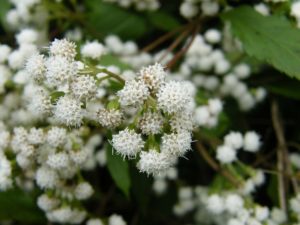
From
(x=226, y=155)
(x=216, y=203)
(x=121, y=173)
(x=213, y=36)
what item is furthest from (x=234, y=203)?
(x=213, y=36)

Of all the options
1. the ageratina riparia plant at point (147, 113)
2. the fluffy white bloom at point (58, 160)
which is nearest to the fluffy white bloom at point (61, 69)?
the ageratina riparia plant at point (147, 113)

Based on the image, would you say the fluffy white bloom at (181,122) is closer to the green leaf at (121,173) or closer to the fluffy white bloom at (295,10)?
the green leaf at (121,173)

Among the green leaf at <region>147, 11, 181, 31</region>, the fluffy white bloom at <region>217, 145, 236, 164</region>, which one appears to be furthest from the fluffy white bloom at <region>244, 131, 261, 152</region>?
the green leaf at <region>147, 11, 181, 31</region>

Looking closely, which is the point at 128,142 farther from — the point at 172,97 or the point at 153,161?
the point at 172,97

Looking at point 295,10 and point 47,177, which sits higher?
point 295,10

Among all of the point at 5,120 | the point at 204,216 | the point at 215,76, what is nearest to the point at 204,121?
the point at 215,76
